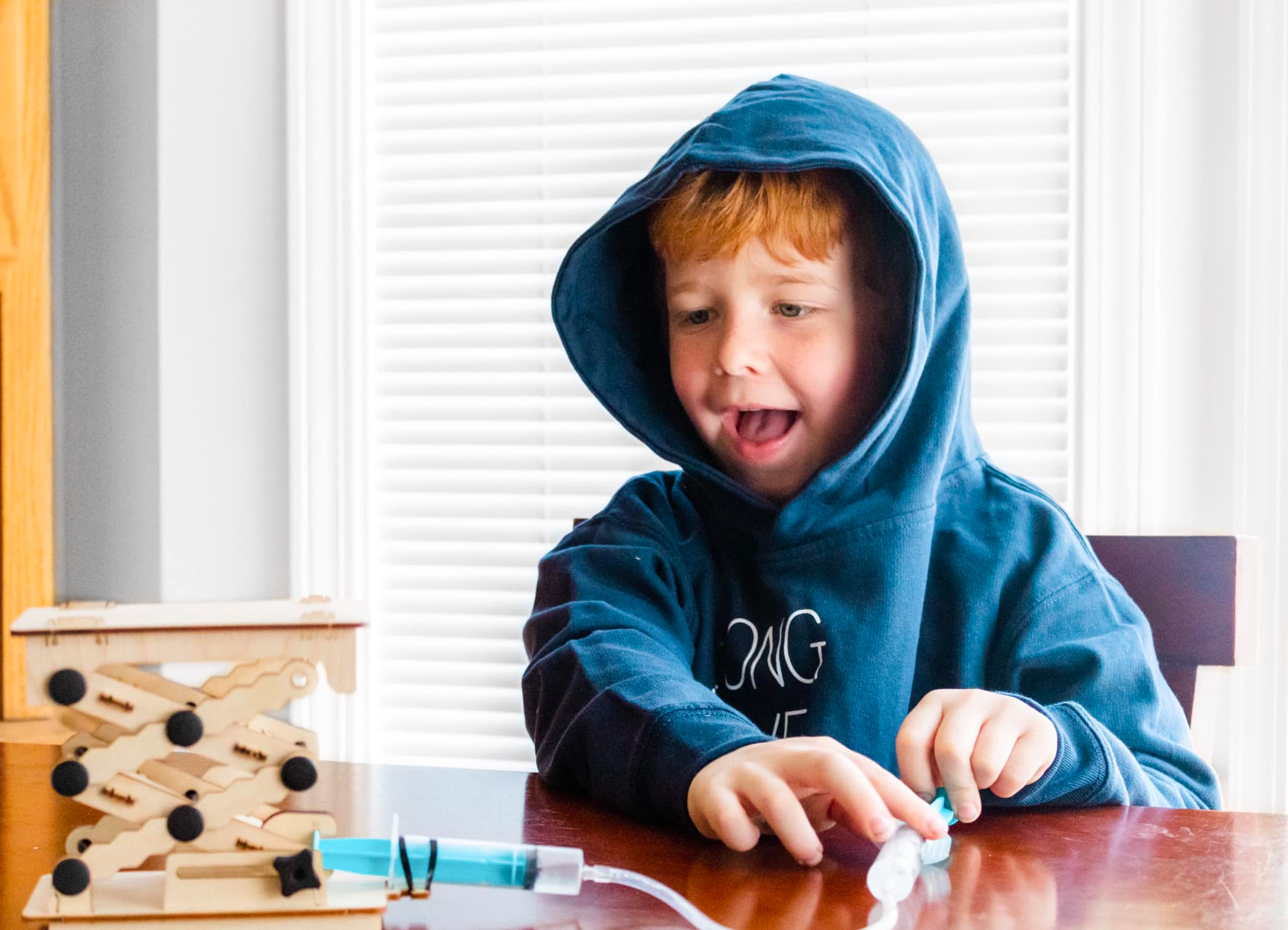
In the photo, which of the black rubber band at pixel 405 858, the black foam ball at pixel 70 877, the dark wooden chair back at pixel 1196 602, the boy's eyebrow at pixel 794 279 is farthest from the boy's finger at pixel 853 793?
the dark wooden chair back at pixel 1196 602

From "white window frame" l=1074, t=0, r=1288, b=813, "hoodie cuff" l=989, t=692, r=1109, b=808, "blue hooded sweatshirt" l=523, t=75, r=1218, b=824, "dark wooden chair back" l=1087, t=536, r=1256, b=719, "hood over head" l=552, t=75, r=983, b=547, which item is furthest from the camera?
"white window frame" l=1074, t=0, r=1288, b=813

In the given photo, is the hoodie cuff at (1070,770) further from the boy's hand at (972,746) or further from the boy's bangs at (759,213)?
the boy's bangs at (759,213)

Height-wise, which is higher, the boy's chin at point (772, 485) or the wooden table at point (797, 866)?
the boy's chin at point (772, 485)

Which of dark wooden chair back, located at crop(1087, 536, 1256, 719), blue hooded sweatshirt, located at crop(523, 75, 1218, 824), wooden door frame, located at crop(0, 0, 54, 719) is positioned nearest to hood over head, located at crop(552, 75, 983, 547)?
blue hooded sweatshirt, located at crop(523, 75, 1218, 824)

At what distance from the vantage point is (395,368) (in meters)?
2.17

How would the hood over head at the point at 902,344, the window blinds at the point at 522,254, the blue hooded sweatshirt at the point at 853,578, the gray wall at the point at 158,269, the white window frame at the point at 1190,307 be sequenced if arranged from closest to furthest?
1. the blue hooded sweatshirt at the point at 853,578
2. the hood over head at the point at 902,344
3. the white window frame at the point at 1190,307
4. the window blinds at the point at 522,254
5. the gray wall at the point at 158,269

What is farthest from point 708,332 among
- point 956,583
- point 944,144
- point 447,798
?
point 944,144

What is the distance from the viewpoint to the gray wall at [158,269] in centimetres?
207

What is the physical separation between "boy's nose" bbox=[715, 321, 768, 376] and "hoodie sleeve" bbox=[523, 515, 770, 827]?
0.56 feet

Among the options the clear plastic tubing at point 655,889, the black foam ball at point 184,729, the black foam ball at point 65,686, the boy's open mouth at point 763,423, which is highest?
the boy's open mouth at point 763,423

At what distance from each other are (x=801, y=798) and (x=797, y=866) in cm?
4

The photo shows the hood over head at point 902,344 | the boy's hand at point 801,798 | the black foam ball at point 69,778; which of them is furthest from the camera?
the hood over head at point 902,344

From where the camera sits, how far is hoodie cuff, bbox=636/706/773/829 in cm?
66

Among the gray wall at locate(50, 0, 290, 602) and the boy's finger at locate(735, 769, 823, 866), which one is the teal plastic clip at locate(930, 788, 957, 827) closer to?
the boy's finger at locate(735, 769, 823, 866)
